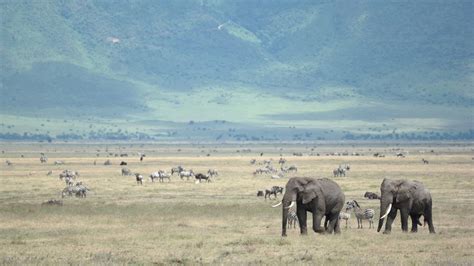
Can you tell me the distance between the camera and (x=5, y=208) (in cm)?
3441

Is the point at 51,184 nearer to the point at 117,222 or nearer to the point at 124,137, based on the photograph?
the point at 117,222

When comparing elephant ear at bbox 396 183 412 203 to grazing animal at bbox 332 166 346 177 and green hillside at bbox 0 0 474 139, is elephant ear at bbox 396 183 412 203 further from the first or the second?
green hillside at bbox 0 0 474 139

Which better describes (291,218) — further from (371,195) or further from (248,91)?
(248,91)

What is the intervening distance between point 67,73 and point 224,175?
127004mm

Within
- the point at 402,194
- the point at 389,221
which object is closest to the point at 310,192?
the point at 389,221

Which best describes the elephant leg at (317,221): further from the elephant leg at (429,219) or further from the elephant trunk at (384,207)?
the elephant leg at (429,219)

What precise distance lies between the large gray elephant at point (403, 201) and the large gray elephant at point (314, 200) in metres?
0.99

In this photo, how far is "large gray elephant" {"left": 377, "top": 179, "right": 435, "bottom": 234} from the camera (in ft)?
86.2

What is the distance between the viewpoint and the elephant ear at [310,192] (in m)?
25.9

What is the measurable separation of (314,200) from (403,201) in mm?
2020

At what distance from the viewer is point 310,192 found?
2594 centimetres

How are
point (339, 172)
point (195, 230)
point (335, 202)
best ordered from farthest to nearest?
point (339, 172), point (195, 230), point (335, 202)

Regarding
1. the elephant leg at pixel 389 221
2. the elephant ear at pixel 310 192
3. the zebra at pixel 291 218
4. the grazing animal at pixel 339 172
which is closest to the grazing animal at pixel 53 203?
the zebra at pixel 291 218

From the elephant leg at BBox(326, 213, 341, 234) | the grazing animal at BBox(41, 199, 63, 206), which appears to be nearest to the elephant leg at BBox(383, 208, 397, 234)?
the elephant leg at BBox(326, 213, 341, 234)
